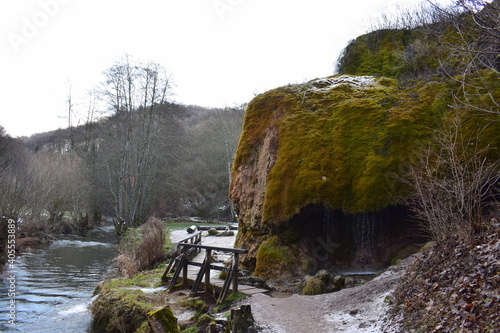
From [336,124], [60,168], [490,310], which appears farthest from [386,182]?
[60,168]

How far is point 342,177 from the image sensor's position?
1006cm

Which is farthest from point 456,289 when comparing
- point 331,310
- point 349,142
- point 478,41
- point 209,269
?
point 349,142

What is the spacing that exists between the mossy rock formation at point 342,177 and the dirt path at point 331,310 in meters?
2.03

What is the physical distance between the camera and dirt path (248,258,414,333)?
582 cm

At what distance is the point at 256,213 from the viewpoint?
1108 centimetres

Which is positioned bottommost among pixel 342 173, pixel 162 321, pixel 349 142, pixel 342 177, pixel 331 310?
pixel 331 310

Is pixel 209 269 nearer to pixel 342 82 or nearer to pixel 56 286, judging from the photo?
pixel 56 286

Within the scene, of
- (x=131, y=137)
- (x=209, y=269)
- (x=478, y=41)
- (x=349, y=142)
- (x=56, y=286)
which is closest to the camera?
(x=478, y=41)

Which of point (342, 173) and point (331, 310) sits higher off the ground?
point (342, 173)

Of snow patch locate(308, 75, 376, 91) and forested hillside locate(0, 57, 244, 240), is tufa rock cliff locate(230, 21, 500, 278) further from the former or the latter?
forested hillside locate(0, 57, 244, 240)

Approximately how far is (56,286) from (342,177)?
905 centimetres

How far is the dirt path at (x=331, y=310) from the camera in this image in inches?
229

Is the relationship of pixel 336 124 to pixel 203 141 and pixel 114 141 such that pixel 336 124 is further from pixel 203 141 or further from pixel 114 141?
pixel 203 141

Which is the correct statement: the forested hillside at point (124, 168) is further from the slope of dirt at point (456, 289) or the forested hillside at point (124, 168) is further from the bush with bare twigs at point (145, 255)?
the slope of dirt at point (456, 289)
